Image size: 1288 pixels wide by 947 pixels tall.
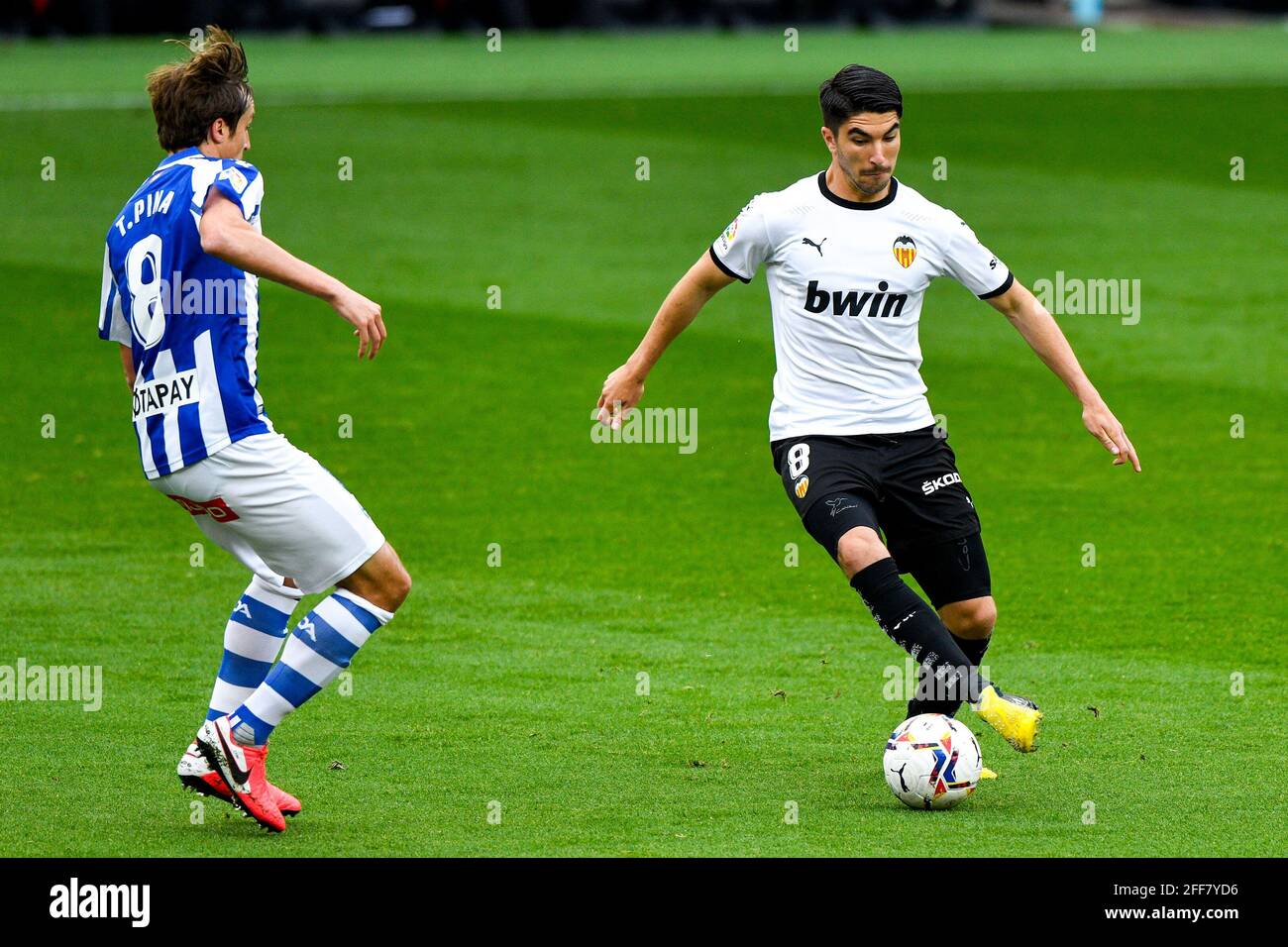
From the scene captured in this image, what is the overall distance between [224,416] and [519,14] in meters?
38.5

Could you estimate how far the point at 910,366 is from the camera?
23.5ft

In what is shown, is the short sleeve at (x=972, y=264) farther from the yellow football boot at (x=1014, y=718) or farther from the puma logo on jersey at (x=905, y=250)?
the yellow football boot at (x=1014, y=718)

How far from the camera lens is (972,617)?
7.19m

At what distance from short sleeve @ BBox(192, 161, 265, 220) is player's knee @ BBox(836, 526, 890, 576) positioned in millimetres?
2138

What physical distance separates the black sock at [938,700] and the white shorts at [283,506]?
1866 mm

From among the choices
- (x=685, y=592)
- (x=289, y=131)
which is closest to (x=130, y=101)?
(x=289, y=131)

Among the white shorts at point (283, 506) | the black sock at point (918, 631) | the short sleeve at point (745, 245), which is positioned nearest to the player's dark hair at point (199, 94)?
the white shorts at point (283, 506)

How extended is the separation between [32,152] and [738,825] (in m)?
21.0

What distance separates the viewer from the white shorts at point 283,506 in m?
6.36

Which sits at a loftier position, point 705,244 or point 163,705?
point 705,244

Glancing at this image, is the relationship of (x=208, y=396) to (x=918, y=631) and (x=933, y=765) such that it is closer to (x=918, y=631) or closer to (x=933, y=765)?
(x=918, y=631)

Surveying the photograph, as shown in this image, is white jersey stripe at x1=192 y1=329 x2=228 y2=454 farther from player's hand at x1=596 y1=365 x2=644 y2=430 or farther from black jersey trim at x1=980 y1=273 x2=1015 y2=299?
black jersey trim at x1=980 y1=273 x2=1015 y2=299

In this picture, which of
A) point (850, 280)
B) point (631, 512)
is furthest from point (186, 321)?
point (631, 512)

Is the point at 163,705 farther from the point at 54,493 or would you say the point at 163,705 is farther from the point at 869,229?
the point at 54,493
